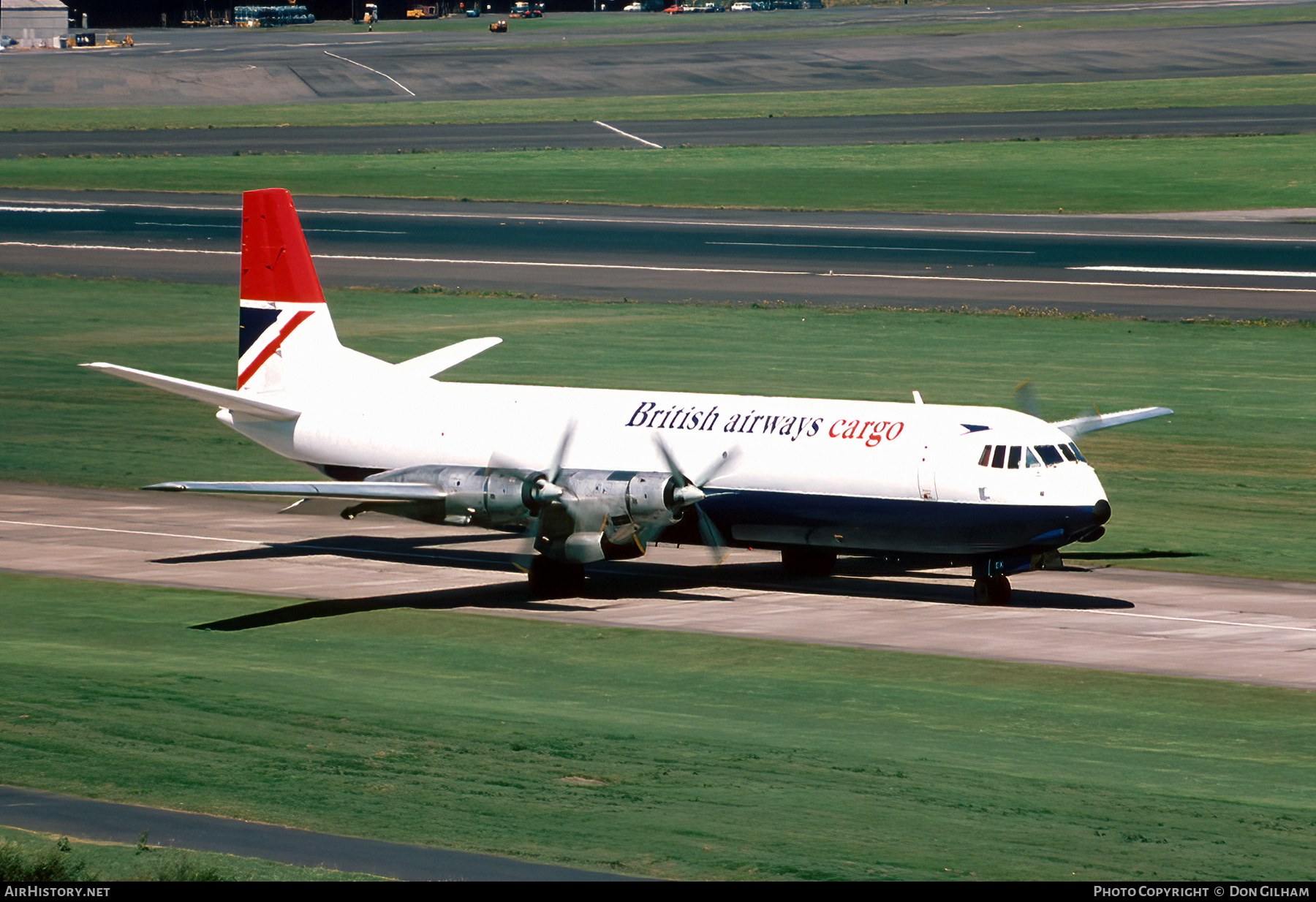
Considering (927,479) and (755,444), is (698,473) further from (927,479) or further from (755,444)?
(927,479)

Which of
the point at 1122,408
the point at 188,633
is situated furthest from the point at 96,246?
the point at 188,633

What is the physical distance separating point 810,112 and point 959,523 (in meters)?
116

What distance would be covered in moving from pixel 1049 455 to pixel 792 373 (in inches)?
1163

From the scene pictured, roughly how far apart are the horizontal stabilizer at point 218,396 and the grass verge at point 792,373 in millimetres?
7805

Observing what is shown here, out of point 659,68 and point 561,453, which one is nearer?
point 561,453

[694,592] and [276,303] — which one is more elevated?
[276,303]

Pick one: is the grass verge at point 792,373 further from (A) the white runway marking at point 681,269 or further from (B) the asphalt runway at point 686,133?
(B) the asphalt runway at point 686,133

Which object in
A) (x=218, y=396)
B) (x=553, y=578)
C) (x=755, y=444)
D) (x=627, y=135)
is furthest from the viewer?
(x=627, y=135)

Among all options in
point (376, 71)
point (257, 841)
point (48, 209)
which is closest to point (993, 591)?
point (257, 841)

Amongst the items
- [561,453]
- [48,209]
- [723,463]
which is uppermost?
[561,453]

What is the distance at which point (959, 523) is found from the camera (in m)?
38.0

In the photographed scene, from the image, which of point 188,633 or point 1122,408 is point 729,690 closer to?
point 188,633

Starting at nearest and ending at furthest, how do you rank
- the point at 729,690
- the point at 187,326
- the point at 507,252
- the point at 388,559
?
the point at 729,690
the point at 388,559
the point at 187,326
the point at 507,252

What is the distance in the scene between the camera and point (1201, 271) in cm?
8738
